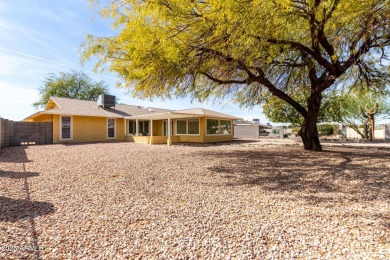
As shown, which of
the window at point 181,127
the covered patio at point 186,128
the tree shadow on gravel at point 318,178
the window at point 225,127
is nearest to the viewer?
the tree shadow on gravel at point 318,178

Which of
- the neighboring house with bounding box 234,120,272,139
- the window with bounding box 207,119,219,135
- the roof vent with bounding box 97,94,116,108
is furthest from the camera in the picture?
the neighboring house with bounding box 234,120,272,139

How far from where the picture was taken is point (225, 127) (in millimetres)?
20719

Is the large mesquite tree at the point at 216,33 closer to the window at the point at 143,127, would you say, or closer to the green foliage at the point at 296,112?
the green foliage at the point at 296,112

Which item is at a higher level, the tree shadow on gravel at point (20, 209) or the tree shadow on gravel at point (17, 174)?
the tree shadow on gravel at point (17, 174)

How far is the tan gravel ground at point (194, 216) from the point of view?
232cm

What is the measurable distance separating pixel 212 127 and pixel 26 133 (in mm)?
14004

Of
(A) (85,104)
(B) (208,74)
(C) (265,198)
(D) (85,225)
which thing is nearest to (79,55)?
(B) (208,74)

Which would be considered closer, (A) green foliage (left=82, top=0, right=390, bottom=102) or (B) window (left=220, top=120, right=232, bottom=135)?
(A) green foliage (left=82, top=0, right=390, bottom=102)

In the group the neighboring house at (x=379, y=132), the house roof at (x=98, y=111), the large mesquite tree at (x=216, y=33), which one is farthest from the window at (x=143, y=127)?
the neighboring house at (x=379, y=132)

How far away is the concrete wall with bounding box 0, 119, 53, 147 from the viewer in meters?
13.7

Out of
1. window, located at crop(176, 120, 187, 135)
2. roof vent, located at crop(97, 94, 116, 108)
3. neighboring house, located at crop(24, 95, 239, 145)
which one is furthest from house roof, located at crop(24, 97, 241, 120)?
window, located at crop(176, 120, 187, 135)

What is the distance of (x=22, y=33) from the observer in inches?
392

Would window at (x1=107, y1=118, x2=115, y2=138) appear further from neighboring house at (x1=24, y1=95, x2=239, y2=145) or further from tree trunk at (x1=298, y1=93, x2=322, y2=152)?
tree trunk at (x1=298, y1=93, x2=322, y2=152)

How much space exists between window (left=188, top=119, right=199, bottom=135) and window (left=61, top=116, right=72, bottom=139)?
9677 millimetres
